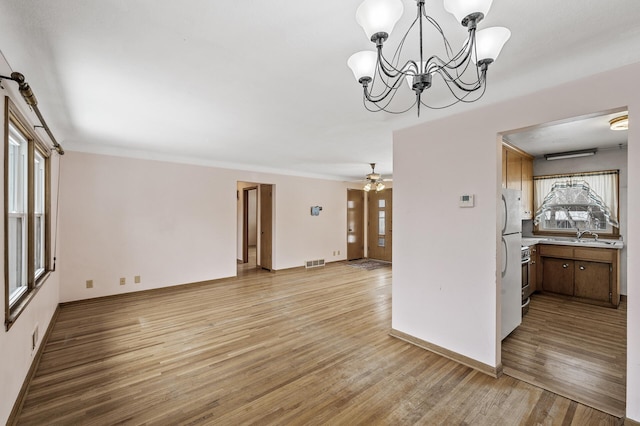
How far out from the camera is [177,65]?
82.0 inches

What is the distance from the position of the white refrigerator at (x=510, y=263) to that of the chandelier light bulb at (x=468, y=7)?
7.43ft

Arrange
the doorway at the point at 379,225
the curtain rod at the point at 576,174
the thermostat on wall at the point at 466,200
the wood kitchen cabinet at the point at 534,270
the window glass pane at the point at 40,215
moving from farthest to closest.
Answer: the doorway at the point at 379,225, the wood kitchen cabinet at the point at 534,270, the curtain rod at the point at 576,174, the window glass pane at the point at 40,215, the thermostat on wall at the point at 466,200

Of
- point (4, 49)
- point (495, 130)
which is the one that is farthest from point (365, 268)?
point (4, 49)

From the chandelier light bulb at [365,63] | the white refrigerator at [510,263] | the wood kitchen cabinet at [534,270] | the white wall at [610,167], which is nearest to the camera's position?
the chandelier light bulb at [365,63]

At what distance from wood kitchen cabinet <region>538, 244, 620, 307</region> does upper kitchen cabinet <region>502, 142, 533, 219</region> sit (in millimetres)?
754

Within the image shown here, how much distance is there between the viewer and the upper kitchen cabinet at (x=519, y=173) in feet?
11.0

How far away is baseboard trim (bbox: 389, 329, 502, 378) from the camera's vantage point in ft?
8.14

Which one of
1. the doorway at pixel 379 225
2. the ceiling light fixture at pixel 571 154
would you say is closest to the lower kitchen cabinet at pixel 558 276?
the ceiling light fixture at pixel 571 154

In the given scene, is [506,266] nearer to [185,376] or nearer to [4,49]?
[185,376]

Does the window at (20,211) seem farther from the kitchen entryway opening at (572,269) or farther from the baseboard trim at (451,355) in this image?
the kitchen entryway opening at (572,269)

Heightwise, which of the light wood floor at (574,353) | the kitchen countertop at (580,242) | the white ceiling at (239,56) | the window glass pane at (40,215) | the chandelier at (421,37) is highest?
the white ceiling at (239,56)

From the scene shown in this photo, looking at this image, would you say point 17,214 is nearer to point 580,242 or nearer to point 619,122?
point 619,122

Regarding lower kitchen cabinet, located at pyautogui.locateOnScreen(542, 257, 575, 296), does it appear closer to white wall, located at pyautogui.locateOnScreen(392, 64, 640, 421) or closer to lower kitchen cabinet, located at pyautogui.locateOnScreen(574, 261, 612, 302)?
lower kitchen cabinet, located at pyautogui.locateOnScreen(574, 261, 612, 302)

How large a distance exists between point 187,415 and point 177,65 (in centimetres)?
248
